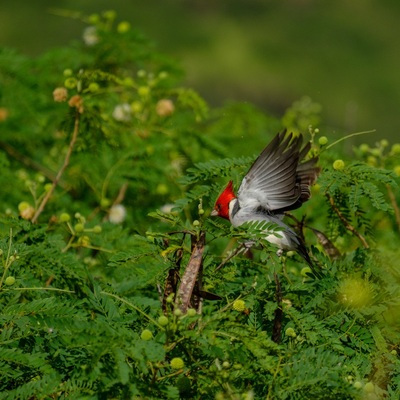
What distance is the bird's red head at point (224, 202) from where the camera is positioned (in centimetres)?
265

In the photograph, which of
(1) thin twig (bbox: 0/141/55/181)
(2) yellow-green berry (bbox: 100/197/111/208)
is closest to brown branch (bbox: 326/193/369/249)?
(2) yellow-green berry (bbox: 100/197/111/208)

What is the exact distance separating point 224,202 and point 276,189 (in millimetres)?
217

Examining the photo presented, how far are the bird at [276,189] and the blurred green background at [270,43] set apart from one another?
488 inches

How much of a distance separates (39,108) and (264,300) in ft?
9.70

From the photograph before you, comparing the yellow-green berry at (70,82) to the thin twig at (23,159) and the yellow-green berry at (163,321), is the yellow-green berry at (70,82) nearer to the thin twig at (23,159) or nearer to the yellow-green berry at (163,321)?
the thin twig at (23,159)

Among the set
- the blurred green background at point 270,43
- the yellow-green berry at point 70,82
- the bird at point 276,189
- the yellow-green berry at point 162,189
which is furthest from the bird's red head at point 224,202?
the blurred green background at point 270,43

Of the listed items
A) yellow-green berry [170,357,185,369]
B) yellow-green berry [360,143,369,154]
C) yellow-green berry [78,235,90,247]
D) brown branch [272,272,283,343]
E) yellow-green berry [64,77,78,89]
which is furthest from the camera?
yellow-green berry [64,77,78,89]

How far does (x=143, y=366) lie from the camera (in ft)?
6.07

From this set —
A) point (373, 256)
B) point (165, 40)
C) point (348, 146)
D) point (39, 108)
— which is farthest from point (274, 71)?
point (373, 256)

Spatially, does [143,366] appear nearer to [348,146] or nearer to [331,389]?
[331,389]

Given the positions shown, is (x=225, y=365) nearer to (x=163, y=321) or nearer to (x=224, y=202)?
(x=163, y=321)

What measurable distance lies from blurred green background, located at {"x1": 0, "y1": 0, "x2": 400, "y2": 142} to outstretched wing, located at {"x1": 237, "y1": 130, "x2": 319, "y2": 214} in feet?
40.7

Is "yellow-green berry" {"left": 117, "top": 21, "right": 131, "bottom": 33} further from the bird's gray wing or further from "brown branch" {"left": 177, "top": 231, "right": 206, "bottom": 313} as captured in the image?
"brown branch" {"left": 177, "top": 231, "right": 206, "bottom": 313}

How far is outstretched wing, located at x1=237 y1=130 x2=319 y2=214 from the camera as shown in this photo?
2.44 m
